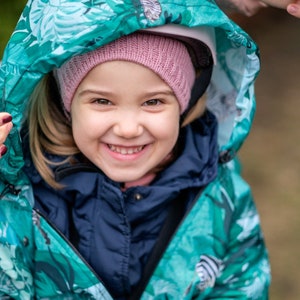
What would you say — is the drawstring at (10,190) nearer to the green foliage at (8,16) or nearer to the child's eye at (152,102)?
the child's eye at (152,102)

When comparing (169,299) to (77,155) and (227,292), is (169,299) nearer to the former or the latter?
(227,292)

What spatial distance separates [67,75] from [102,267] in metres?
0.57

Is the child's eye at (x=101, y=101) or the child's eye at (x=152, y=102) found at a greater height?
the child's eye at (x=101, y=101)

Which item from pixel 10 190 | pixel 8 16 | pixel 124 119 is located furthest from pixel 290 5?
pixel 8 16

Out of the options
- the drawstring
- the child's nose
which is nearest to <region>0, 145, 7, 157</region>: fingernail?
the drawstring

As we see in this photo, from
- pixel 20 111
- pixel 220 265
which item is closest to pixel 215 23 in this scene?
pixel 20 111

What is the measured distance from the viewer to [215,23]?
7.04 ft

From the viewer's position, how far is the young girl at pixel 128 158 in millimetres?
2086

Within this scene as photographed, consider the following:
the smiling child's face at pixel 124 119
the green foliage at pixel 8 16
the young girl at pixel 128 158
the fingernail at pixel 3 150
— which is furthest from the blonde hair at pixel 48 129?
the green foliage at pixel 8 16

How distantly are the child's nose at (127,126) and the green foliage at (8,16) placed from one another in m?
0.95

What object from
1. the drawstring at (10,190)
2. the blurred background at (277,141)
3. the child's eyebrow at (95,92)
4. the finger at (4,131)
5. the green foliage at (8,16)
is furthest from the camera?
the blurred background at (277,141)

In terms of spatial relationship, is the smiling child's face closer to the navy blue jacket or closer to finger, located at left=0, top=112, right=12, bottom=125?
the navy blue jacket

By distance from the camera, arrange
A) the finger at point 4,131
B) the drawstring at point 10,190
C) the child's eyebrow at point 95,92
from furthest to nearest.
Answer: the drawstring at point 10,190 < the child's eyebrow at point 95,92 < the finger at point 4,131

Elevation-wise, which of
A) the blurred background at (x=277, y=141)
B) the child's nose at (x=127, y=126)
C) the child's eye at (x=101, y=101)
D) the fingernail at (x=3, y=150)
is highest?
the child's eye at (x=101, y=101)
